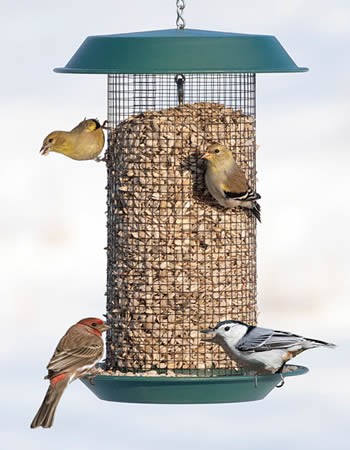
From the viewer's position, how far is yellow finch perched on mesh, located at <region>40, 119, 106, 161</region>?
1200cm

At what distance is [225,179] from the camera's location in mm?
11445

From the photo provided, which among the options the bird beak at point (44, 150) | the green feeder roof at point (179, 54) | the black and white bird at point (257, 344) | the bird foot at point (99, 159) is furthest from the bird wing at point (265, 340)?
the bird beak at point (44, 150)

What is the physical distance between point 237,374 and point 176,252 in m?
0.92

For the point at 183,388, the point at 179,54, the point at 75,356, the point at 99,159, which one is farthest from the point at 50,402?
the point at 179,54

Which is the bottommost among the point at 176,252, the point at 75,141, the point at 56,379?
the point at 56,379

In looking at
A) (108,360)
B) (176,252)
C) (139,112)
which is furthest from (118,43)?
(108,360)

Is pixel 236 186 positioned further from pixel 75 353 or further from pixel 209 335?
A: pixel 75 353

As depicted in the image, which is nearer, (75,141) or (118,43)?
(118,43)

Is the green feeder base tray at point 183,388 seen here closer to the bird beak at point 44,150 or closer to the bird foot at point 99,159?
the bird foot at point 99,159

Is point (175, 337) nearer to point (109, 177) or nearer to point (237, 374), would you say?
point (237, 374)

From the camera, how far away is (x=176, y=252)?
11.7m

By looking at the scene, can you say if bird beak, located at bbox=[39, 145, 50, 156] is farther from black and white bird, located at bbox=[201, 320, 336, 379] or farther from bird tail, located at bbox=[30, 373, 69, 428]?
black and white bird, located at bbox=[201, 320, 336, 379]

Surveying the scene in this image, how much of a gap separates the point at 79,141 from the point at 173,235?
0.97 metres

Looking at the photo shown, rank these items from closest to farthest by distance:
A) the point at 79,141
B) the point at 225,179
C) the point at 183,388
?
the point at 183,388 → the point at 225,179 → the point at 79,141
